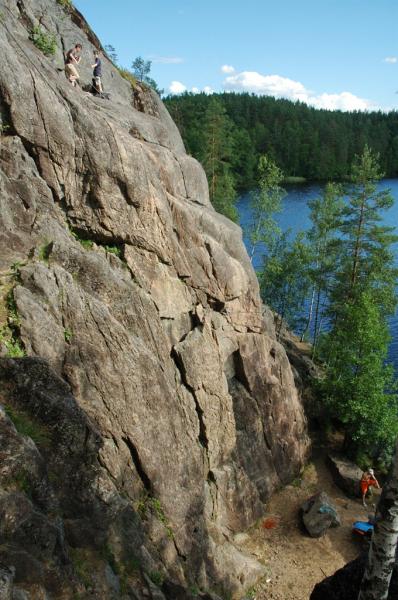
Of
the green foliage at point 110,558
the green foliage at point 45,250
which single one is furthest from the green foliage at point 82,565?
the green foliage at point 45,250

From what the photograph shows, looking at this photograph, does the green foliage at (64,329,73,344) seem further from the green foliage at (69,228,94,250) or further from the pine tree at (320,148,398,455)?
the pine tree at (320,148,398,455)

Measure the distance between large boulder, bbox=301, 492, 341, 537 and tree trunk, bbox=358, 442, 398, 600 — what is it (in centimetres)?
1331

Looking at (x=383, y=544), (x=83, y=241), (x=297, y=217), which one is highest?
(x=83, y=241)

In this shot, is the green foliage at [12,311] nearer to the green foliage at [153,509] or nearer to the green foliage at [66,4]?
the green foliage at [153,509]

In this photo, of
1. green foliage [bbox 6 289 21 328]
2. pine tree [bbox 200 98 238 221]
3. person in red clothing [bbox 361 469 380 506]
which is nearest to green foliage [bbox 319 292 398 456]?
person in red clothing [bbox 361 469 380 506]

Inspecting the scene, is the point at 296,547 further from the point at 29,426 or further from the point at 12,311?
the point at 12,311

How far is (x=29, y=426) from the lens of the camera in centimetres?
891

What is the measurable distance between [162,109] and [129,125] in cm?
573

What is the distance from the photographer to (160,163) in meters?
17.4

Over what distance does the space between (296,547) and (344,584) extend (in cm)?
1028

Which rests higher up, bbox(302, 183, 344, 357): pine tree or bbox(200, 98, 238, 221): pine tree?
bbox(200, 98, 238, 221): pine tree

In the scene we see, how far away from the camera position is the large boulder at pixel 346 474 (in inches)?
869

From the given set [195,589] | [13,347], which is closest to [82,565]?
[13,347]

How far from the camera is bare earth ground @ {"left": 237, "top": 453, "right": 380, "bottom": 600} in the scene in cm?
1677
